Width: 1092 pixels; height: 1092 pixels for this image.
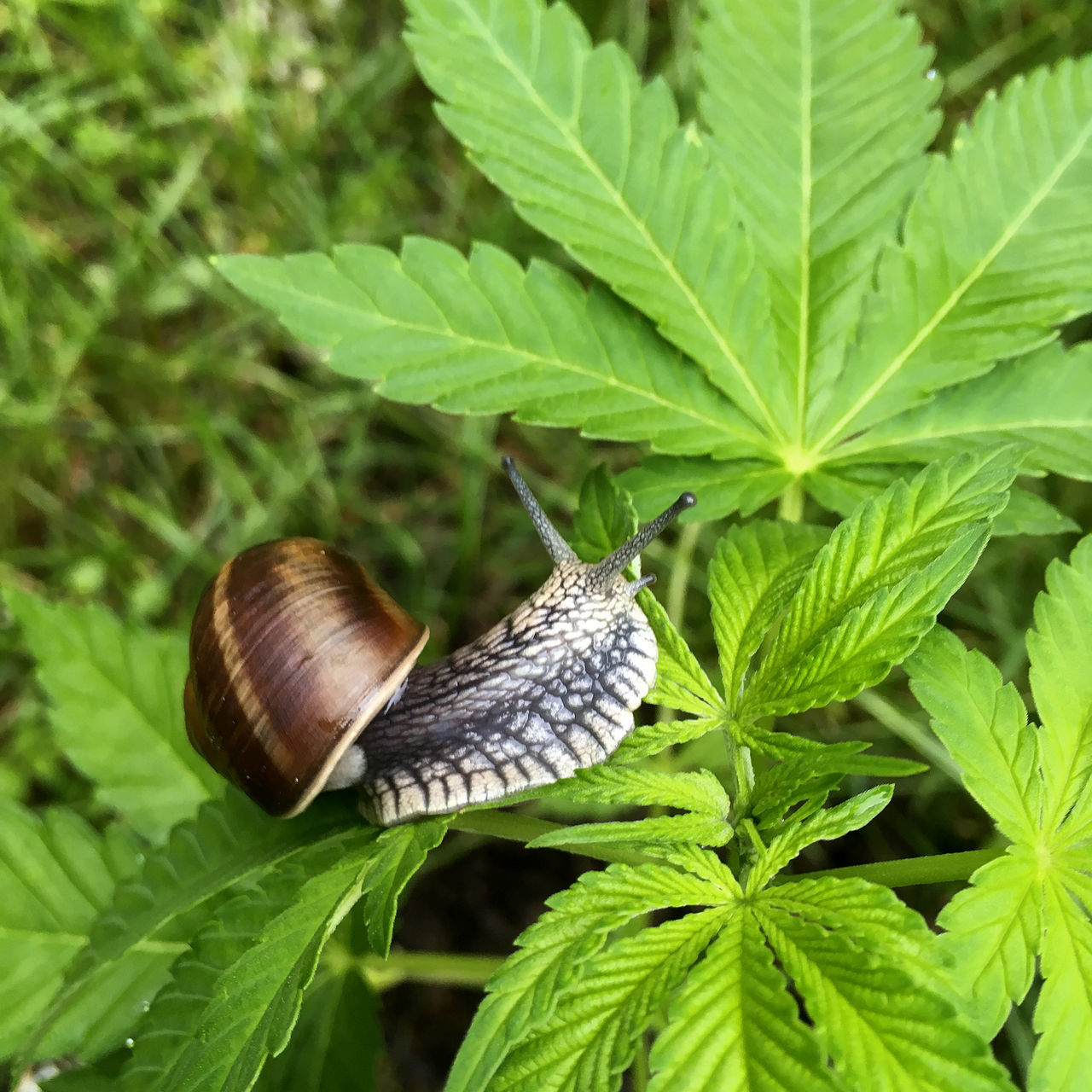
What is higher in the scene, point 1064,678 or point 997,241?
point 997,241

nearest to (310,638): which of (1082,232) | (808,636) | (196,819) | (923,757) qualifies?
(196,819)

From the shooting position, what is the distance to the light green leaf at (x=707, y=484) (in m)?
1.69

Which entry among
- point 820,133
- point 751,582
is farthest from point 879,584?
point 820,133

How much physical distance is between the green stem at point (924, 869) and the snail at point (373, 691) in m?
0.40

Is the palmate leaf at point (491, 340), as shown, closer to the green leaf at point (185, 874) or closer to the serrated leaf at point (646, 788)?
the serrated leaf at point (646, 788)

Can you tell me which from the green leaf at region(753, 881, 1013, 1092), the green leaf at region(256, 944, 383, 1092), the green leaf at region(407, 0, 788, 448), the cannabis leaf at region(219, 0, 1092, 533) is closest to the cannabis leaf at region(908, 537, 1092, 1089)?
the green leaf at region(753, 881, 1013, 1092)

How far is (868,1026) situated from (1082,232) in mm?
1366

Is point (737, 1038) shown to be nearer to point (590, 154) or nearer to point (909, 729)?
point (590, 154)

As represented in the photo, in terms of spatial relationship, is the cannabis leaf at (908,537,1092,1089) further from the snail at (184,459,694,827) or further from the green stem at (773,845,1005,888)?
the snail at (184,459,694,827)

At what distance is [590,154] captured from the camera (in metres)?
1.69

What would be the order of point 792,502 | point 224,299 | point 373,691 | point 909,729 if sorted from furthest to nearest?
1. point 224,299
2. point 909,729
3. point 792,502
4. point 373,691

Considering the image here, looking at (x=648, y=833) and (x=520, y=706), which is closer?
(x=648, y=833)

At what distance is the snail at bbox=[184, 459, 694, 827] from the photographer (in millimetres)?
1563

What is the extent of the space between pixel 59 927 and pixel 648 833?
1308 millimetres
